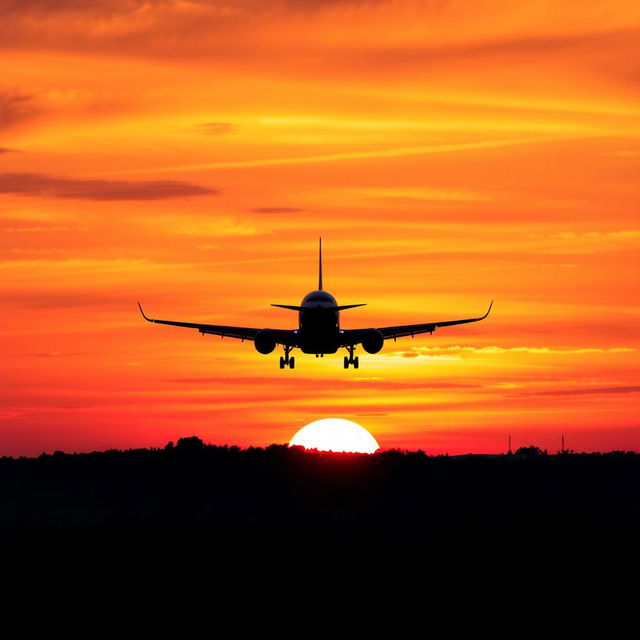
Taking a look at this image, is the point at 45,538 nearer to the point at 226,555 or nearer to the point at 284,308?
the point at 226,555

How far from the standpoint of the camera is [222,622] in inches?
5453

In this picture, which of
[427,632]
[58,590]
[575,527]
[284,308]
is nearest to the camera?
[427,632]

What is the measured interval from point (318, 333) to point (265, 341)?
11.9 m

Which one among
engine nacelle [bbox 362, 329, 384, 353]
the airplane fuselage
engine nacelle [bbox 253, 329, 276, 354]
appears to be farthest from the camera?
engine nacelle [bbox 362, 329, 384, 353]

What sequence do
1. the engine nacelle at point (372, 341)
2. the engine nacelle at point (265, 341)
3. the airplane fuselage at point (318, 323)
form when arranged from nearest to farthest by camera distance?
the airplane fuselage at point (318, 323)
the engine nacelle at point (265, 341)
the engine nacelle at point (372, 341)

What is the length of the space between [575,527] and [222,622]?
5497 centimetres

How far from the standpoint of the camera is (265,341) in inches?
6929

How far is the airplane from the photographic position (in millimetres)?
165250

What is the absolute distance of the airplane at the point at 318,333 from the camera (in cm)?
16525

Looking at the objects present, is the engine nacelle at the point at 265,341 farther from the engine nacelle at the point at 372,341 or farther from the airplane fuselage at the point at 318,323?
the engine nacelle at the point at 372,341

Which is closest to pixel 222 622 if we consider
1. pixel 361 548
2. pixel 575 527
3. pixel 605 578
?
pixel 361 548

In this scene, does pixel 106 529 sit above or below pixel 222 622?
above

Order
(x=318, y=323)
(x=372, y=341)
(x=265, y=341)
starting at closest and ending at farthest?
(x=318, y=323), (x=265, y=341), (x=372, y=341)

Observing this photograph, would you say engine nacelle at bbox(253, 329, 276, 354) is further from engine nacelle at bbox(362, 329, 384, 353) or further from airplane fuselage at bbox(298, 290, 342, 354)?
engine nacelle at bbox(362, 329, 384, 353)
